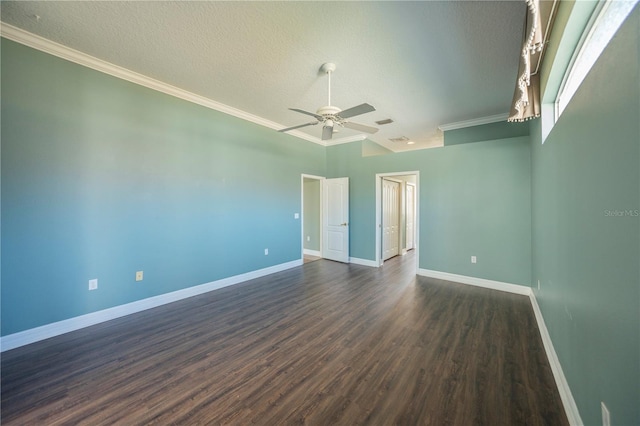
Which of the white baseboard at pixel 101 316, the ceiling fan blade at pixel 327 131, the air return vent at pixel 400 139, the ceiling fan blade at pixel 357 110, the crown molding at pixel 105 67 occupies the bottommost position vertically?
the white baseboard at pixel 101 316

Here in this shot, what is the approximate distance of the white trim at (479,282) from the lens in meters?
3.89

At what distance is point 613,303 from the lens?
100 centimetres

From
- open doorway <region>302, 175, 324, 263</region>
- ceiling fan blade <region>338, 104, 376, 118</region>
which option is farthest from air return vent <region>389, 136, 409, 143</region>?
ceiling fan blade <region>338, 104, 376, 118</region>

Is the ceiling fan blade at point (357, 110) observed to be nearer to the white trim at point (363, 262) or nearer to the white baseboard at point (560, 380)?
the white baseboard at point (560, 380)

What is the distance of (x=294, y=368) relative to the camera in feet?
6.94

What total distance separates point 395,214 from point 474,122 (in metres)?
2.83

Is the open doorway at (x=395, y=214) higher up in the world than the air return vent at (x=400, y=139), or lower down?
lower down

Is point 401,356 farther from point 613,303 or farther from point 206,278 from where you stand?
point 206,278

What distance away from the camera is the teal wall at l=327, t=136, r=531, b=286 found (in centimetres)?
392

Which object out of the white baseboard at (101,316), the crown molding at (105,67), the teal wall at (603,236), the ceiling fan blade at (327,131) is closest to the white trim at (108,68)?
the crown molding at (105,67)

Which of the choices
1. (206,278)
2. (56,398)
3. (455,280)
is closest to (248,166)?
(206,278)

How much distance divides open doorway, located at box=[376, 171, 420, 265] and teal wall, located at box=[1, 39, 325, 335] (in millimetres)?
2990

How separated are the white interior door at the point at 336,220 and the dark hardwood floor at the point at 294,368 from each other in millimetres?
2578

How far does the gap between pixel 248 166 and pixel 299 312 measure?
112 inches
